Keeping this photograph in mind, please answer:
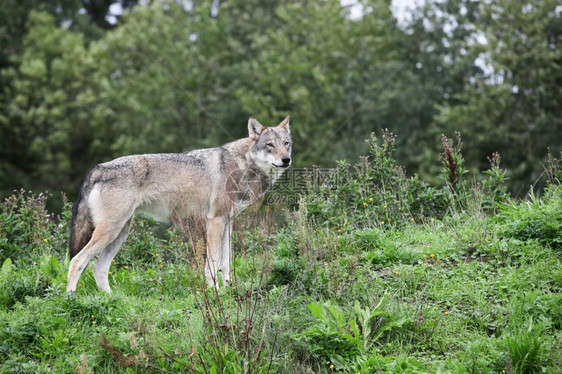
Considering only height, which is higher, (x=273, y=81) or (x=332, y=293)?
(x=273, y=81)

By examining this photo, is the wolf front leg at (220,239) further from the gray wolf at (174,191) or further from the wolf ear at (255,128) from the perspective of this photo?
the wolf ear at (255,128)

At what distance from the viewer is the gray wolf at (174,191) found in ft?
20.0

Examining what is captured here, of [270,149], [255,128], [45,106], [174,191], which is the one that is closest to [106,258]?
[174,191]

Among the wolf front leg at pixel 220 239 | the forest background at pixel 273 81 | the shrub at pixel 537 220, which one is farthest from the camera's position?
the forest background at pixel 273 81

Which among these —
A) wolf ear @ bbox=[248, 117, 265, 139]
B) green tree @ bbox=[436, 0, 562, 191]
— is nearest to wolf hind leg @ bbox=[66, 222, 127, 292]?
wolf ear @ bbox=[248, 117, 265, 139]

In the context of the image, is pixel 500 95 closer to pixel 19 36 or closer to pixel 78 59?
pixel 78 59

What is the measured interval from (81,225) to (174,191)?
1.15 metres

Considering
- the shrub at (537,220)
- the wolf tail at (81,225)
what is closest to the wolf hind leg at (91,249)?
the wolf tail at (81,225)

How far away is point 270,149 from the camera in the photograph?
7.21 m

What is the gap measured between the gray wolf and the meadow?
1.11 feet

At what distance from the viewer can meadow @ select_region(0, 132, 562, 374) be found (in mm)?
4270

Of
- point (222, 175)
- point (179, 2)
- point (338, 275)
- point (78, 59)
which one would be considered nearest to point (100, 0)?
point (179, 2)

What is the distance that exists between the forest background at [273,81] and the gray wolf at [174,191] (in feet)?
48.1

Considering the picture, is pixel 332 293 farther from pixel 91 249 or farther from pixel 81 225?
pixel 81 225
